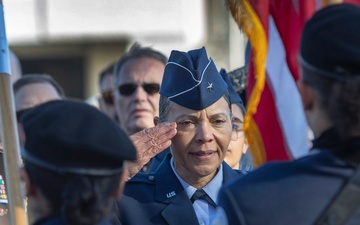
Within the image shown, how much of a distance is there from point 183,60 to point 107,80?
3.49 metres

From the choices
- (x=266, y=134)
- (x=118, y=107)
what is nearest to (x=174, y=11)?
(x=118, y=107)

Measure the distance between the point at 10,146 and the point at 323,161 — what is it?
1.36 m

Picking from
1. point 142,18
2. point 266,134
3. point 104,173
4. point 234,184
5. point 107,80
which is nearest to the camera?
point 104,173

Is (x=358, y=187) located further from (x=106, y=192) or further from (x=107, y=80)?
(x=107, y=80)

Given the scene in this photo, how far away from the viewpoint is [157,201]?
169 inches

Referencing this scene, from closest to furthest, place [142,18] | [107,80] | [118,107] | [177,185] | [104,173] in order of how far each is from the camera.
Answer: [104,173] < [177,185] < [118,107] < [107,80] < [142,18]

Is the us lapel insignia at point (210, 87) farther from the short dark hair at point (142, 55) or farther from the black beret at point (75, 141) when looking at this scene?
the short dark hair at point (142, 55)

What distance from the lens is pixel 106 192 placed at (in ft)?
9.78

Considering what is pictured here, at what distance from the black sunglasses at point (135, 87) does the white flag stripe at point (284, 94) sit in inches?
59.0

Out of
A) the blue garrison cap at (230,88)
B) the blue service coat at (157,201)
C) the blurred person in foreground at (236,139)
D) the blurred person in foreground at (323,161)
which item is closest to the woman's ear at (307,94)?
the blurred person in foreground at (323,161)

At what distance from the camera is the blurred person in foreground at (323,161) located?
3.02 m

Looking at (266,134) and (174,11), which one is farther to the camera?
(174,11)

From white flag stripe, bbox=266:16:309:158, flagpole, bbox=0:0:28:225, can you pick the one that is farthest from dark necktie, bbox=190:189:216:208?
white flag stripe, bbox=266:16:309:158

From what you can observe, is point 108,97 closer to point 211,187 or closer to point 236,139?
point 236,139
